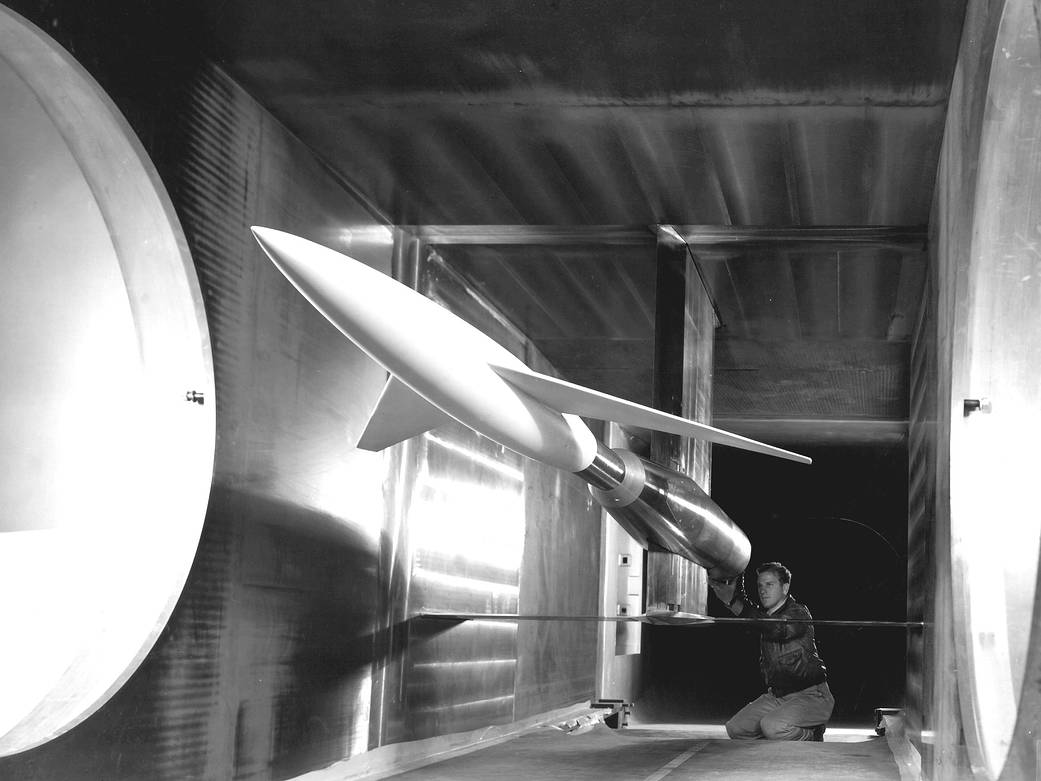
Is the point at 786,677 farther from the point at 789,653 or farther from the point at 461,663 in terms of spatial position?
the point at 461,663

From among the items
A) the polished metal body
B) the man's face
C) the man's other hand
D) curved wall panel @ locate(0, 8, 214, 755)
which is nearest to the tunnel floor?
the man's other hand

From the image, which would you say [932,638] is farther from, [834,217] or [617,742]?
[617,742]

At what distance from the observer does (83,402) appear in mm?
4277

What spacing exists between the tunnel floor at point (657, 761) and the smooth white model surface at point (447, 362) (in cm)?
197

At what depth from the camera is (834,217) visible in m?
6.45

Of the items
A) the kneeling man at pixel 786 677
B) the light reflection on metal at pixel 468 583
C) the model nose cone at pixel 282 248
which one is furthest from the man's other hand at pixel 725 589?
the model nose cone at pixel 282 248

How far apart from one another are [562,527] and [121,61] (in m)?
7.03

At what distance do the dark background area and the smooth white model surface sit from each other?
28.9ft

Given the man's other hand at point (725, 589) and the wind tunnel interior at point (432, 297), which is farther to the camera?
the man's other hand at point (725, 589)

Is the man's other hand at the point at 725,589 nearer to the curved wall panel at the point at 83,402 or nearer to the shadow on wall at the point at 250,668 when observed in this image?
the shadow on wall at the point at 250,668

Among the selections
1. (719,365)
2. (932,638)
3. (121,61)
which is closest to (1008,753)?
(932,638)

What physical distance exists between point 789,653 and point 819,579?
4591 mm

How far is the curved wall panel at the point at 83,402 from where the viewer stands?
392cm

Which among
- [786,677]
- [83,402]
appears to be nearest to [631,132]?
[83,402]
